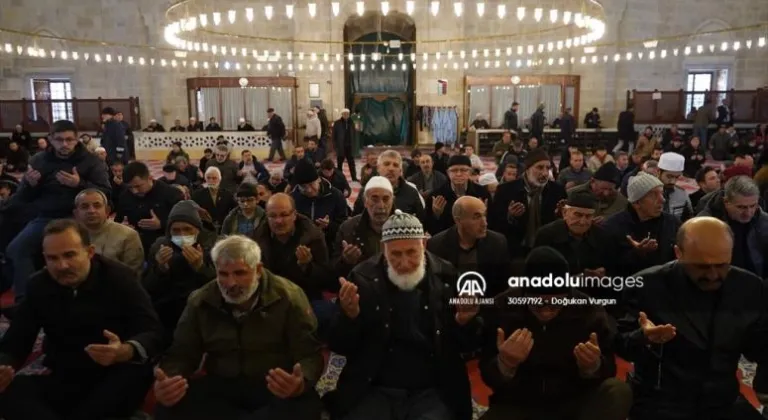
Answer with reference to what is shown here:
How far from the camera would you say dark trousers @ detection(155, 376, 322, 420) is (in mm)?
2908

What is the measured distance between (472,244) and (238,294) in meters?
1.72

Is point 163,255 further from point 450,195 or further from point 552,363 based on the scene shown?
point 450,195

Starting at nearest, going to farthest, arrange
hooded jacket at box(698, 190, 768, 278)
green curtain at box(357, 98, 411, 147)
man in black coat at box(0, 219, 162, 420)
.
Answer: man in black coat at box(0, 219, 162, 420), hooded jacket at box(698, 190, 768, 278), green curtain at box(357, 98, 411, 147)

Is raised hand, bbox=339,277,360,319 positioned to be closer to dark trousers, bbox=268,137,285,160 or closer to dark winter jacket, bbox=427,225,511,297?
dark winter jacket, bbox=427,225,511,297

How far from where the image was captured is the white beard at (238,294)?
294cm

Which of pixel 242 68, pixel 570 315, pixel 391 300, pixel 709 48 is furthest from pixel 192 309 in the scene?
pixel 709 48

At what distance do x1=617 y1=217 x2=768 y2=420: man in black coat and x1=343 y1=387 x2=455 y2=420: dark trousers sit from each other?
934 millimetres

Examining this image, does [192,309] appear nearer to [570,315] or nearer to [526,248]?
[570,315]

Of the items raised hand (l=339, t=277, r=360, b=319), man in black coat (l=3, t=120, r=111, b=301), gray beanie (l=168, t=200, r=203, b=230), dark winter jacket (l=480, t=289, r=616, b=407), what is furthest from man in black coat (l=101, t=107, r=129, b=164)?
dark winter jacket (l=480, t=289, r=616, b=407)

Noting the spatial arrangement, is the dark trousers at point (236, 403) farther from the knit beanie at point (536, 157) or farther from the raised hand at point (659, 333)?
the knit beanie at point (536, 157)

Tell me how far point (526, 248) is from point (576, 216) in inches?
47.2

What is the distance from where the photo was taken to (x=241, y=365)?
119 inches

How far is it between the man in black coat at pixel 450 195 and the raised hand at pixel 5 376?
11.1ft

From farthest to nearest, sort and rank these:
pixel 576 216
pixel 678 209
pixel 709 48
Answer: pixel 709 48
pixel 678 209
pixel 576 216
